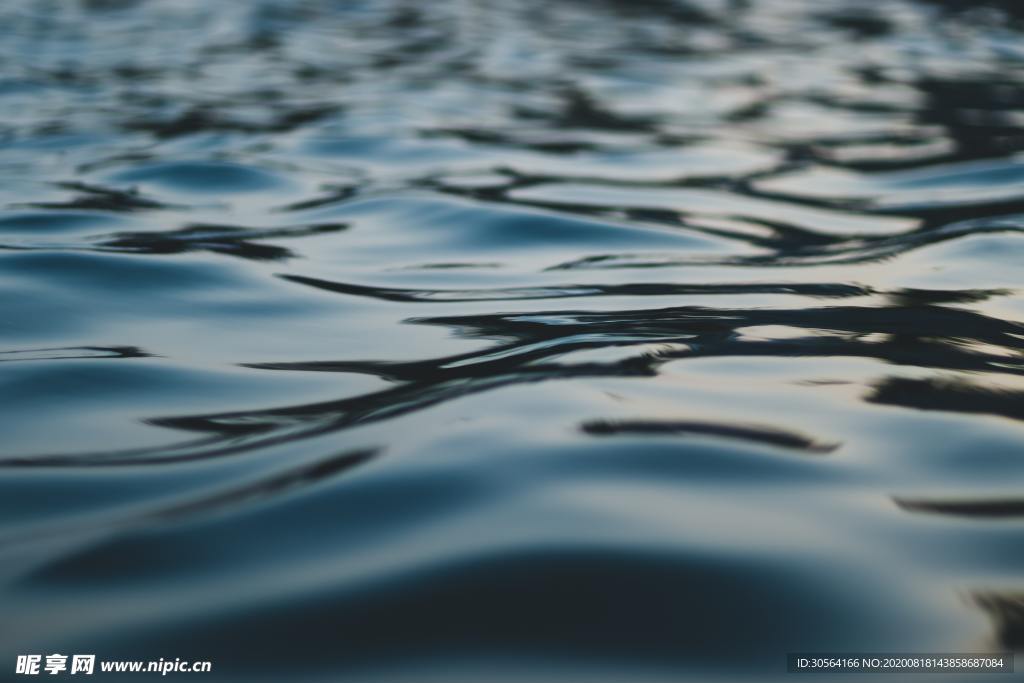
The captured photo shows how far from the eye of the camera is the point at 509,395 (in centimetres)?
144

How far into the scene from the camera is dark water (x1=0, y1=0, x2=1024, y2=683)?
0.96m

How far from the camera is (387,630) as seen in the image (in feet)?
3.07

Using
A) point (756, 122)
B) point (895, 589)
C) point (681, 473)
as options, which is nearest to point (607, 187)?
point (756, 122)

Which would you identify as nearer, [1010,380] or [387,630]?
[387,630]

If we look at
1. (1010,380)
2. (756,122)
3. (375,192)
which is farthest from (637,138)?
(1010,380)

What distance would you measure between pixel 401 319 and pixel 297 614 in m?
0.99

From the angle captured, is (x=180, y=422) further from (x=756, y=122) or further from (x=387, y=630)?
(x=756, y=122)

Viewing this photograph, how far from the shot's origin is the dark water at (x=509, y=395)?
96cm

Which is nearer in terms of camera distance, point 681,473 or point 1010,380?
point 681,473

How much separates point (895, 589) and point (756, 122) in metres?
3.17

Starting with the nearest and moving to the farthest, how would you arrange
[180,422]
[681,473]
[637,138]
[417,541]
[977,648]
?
[977,648], [417,541], [681,473], [180,422], [637,138]

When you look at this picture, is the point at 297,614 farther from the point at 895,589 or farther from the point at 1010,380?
the point at 1010,380

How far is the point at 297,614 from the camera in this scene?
0.96 metres

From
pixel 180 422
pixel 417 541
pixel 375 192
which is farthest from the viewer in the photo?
pixel 375 192
